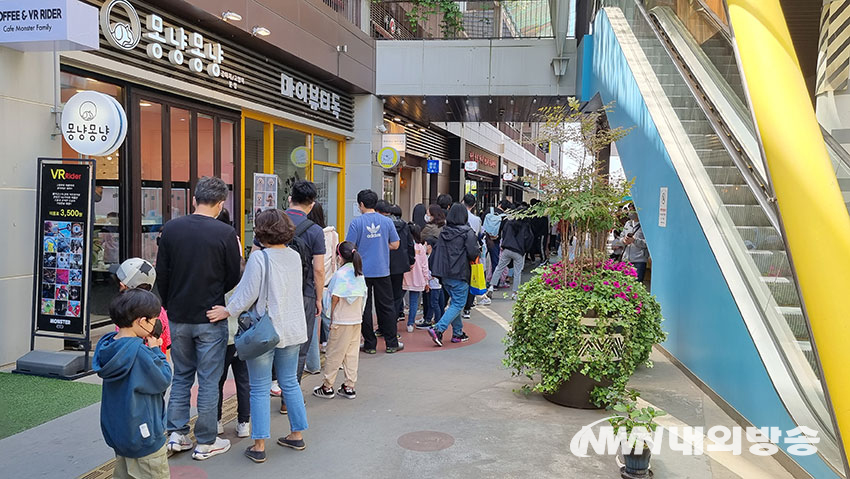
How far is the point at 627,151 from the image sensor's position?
343 inches

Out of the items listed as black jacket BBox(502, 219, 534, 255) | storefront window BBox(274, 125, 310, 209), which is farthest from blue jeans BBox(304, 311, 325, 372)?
storefront window BBox(274, 125, 310, 209)

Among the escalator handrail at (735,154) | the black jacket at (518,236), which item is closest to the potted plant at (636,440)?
the escalator handrail at (735,154)

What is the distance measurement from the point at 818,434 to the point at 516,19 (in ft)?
61.0

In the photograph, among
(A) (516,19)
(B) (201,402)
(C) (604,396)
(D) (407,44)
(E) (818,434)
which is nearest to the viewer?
(E) (818,434)

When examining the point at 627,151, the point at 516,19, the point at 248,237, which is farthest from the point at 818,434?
the point at 516,19

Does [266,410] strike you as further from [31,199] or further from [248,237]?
[248,237]

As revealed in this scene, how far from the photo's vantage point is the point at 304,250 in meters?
5.09

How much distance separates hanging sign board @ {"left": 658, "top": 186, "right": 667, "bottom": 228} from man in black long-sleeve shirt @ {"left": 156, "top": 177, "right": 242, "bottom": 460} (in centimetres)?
498

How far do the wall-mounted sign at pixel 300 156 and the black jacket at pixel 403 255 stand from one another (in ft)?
18.4

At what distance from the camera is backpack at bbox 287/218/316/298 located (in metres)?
5.03

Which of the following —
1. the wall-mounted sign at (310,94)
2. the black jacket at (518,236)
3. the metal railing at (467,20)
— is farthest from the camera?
the metal railing at (467,20)

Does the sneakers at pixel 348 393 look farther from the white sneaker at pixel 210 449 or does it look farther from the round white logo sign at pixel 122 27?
the round white logo sign at pixel 122 27

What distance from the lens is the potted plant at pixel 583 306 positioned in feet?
16.2
